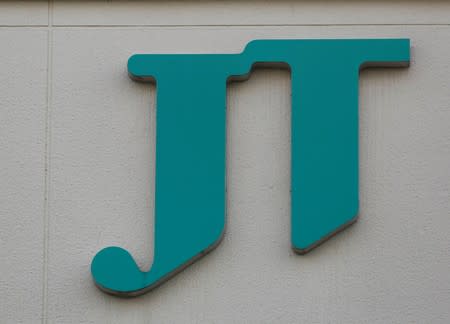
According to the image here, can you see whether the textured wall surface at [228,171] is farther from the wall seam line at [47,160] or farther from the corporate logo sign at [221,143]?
the corporate logo sign at [221,143]

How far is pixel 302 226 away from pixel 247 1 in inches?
58.0

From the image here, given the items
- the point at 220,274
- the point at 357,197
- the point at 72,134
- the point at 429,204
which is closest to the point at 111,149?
the point at 72,134

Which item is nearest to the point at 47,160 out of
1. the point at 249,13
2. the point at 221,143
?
the point at 221,143

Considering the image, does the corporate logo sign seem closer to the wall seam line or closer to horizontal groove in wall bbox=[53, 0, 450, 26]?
horizontal groove in wall bbox=[53, 0, 450, 26]

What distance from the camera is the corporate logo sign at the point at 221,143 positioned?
6672mm

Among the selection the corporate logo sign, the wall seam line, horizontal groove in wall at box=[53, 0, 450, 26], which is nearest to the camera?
the corporate logo sign

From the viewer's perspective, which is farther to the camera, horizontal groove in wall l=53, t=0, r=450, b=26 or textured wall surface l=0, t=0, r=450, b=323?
horizontal groove in wall l=53, t=0, r=450, b=26

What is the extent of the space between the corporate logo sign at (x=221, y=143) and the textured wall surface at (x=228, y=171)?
0.38ft

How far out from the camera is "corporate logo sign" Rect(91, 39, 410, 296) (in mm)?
Result: 6672

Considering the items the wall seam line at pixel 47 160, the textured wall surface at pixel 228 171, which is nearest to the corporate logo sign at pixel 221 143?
the textured wall surface at pixel 228 171

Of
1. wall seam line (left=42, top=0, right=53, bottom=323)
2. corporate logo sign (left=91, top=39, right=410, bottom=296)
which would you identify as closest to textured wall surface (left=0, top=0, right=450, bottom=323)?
Answer: wall seam line (left=42, top=0, right=53, bottom=323)

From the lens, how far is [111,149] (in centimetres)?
691

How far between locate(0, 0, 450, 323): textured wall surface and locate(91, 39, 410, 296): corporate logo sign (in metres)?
0.12

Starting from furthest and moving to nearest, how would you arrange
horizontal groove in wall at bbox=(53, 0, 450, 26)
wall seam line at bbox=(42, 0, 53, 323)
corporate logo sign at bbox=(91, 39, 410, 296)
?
horizontal groove in wall at bbox=(53, 0, 450, 26)
wall seam line at bbox=(42, 0, 53, 323)
corporate logo sign at bbox=(91, 39, 410, 296)
